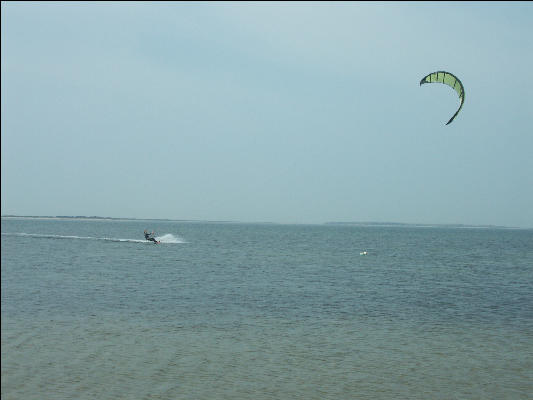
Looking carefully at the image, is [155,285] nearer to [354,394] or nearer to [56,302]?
[56,302]

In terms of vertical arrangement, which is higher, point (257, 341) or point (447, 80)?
point (447, 80)

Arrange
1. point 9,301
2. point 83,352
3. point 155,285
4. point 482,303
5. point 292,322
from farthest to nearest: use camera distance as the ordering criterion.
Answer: point 155,285
point 482,303
point 9,301
point 292,322
point 83,352

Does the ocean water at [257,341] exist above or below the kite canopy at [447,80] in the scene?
below

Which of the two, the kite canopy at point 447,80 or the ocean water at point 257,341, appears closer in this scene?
the ocean water at point 257,341

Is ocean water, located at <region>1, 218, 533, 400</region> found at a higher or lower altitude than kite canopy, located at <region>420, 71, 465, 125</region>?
lower

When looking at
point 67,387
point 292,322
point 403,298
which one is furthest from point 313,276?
point 67,387

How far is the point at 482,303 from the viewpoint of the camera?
27.7 metres

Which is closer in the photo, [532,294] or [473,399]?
[473,399]

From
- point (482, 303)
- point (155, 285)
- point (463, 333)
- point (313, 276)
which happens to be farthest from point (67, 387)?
point (313, 276)

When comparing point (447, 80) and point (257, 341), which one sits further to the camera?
point (447, 80)

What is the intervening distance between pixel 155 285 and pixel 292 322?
1376 centimetres

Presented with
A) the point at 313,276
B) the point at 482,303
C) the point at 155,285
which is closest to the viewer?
the point at 482,303

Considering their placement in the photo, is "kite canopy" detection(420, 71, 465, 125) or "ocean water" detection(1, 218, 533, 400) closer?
"ocean water" detection(1, 218, 533, 400)

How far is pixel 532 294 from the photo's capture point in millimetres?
32375
